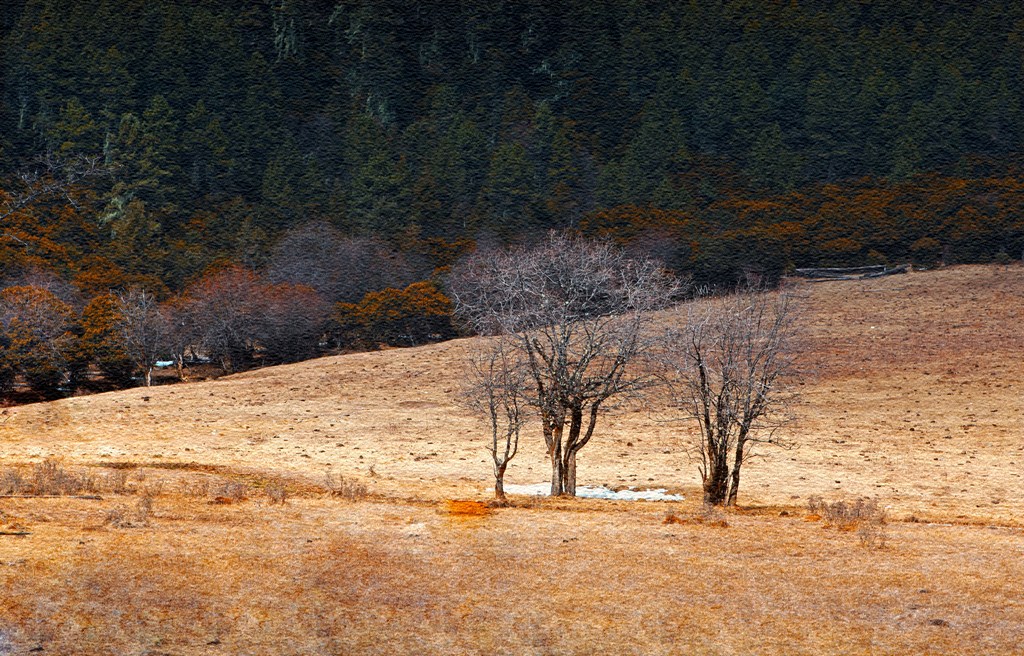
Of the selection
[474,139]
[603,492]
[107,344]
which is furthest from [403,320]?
[474,139]

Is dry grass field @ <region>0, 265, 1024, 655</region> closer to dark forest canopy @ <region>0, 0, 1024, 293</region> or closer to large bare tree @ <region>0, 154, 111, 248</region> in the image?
large bare tree @ <region>0, 154, 111, 248</region>

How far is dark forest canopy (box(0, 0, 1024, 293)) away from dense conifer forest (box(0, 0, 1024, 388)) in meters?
0.33

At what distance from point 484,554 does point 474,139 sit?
338 ft

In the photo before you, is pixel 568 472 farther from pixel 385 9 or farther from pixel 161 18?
pixel 385 9

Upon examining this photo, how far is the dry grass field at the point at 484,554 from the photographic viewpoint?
39.8 feet

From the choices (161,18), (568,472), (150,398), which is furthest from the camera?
(161,18)

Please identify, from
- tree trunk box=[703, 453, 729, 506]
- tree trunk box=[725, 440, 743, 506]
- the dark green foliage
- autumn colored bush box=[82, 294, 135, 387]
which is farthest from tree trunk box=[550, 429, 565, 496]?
the dark green foliage

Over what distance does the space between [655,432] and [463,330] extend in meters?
29.5

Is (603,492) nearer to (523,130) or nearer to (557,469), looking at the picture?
(557,469)

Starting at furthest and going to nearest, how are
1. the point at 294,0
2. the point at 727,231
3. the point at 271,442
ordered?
the point at 294,0 < the point at 727,231 < the point at 271,442

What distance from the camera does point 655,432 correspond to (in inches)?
1559

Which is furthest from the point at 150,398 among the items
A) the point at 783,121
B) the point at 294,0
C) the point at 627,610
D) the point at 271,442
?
the point at 294,0

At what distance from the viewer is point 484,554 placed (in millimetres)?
15797

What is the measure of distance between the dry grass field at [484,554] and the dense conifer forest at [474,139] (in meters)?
39.2
